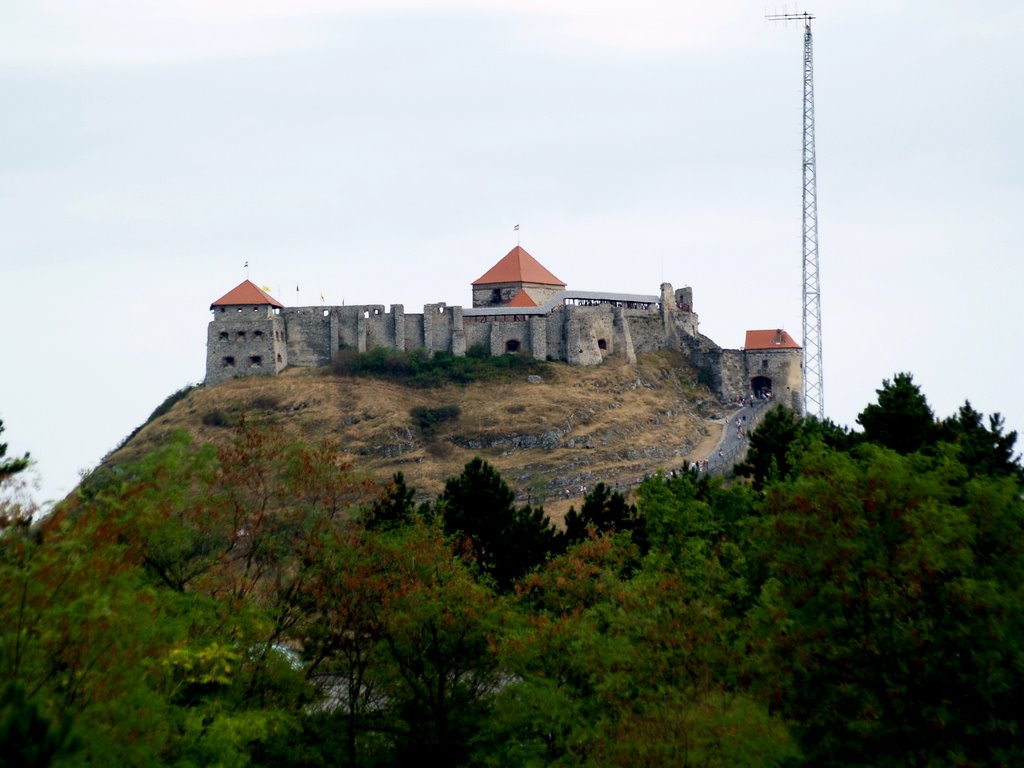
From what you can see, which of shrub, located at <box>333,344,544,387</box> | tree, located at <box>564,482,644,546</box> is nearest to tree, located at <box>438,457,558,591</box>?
tree, located at <box>564,482,644,546</box>

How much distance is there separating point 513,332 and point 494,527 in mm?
38058

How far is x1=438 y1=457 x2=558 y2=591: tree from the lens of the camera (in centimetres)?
4200

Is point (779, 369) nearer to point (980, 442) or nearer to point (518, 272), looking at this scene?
point (518, 272)

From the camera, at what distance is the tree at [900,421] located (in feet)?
127

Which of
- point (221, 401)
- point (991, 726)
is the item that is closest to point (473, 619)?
point (991, 726)

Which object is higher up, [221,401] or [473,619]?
[221,401]

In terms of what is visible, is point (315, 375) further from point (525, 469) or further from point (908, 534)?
point (908, 534)

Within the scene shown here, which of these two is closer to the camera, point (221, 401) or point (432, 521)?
point (432, 521)

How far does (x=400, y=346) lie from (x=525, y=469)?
14.7 meters

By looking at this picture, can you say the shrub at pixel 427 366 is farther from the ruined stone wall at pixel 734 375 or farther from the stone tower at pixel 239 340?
the ruined stone wall at pixel 734 375

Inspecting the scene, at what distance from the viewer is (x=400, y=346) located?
80625 mm

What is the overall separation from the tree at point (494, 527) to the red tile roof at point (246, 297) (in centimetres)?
3475

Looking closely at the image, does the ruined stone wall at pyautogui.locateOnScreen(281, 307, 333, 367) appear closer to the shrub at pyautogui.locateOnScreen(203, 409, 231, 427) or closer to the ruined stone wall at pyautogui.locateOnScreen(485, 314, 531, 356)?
the shrub at pyautogui.locateOnScreen(203, 409, 231, 427)

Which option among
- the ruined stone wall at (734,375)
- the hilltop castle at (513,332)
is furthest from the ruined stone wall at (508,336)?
the ruined stone wall at (734,375)
